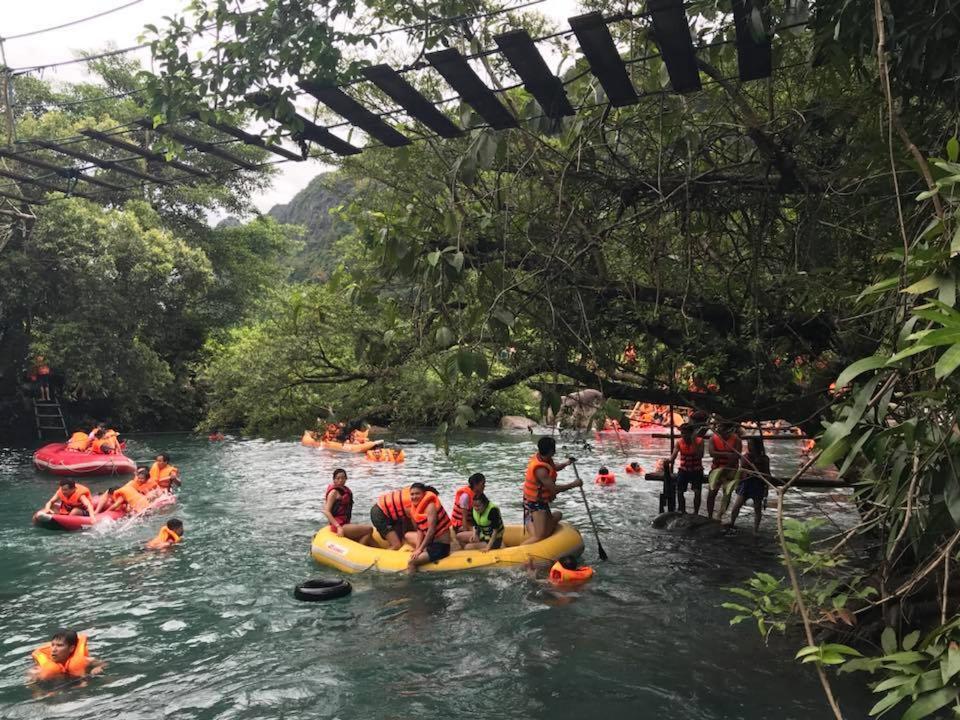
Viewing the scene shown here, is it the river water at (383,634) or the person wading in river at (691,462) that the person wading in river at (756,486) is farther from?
the person wading in river at (691,462)

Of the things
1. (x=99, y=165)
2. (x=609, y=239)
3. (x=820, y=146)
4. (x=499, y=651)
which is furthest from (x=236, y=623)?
(x=820, y=146)

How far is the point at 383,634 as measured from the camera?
7.54 m

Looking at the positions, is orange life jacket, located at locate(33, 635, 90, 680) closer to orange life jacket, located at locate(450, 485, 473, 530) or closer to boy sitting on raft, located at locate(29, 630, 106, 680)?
boy sitting on raft, located at locate(29, 630, 106, 680)

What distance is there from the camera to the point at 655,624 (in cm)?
763

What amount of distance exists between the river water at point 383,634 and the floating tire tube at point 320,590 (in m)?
0.12

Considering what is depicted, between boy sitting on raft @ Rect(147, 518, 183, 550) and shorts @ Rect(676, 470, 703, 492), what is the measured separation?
313 inches

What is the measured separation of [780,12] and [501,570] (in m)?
6.69

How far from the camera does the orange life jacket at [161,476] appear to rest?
14.2 m

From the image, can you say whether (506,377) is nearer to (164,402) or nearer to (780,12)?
(780,12)

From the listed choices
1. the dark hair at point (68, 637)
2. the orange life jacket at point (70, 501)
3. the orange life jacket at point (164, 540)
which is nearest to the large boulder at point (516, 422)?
the orange life jacket at point (70, 501)

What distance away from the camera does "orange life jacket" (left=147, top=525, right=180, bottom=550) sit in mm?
10977

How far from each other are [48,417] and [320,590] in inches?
820

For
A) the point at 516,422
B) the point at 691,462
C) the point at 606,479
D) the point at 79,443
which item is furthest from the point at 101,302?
the point at 691,462

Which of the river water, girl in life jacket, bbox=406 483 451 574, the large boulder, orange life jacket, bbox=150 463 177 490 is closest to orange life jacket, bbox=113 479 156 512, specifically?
the river water
